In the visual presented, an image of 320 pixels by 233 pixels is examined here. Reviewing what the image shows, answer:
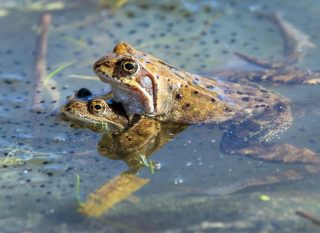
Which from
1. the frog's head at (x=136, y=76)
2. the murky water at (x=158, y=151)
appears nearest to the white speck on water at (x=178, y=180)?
the murky water at (x=158, y=151)

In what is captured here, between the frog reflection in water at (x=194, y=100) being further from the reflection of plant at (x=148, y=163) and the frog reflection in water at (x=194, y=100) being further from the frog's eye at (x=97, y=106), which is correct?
the reflection of plant at (x=148, y=163)

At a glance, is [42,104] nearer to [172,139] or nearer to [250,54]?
[172,139]

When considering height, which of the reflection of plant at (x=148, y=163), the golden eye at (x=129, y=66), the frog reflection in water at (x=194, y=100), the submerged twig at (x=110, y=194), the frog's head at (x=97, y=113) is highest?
the golden eye at (x=129, y=66)

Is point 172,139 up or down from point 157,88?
down

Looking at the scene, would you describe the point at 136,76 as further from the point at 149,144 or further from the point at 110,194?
the point at 110,194

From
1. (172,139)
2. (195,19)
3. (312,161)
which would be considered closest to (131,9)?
(195,19)

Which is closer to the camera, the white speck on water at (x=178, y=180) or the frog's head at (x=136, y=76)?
the white speck on water at (x=178, y=180)

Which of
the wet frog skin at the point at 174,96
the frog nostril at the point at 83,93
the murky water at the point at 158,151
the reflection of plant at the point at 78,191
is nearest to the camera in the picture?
the murky water at the point at 158,151
